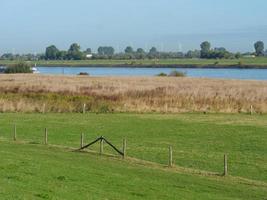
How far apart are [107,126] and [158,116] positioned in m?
9.72

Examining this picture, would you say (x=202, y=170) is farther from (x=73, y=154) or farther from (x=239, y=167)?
(x=73, y=154)

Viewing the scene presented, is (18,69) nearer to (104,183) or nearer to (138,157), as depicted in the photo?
(138,157)

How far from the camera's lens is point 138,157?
99.6ft

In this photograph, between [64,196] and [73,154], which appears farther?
[73,154]

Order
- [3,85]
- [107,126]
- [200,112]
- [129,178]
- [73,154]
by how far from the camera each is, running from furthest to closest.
Answer: 1. [3,85]
2. [200,112]
3. [107,126]
4. [73,154]
5. [129,178]

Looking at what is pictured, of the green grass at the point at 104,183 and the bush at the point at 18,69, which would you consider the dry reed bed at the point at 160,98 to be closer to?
the green grass at the point at 104,183

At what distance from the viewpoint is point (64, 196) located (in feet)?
51.6

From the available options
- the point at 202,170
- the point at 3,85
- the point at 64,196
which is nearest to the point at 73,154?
the point at 202,170

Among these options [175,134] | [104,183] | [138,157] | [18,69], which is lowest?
[18,69]

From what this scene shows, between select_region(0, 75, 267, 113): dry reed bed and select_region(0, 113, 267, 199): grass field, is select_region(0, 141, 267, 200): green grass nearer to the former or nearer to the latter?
select_region(0, 113, 267, 199): grass field

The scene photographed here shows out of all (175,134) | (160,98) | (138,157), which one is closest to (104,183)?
(138,157)

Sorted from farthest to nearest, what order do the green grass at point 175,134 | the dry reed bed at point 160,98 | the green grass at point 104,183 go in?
1. the dry reed bed at point 160,98
2. the green grass at point 175,134
3. the green grass at point 104,183

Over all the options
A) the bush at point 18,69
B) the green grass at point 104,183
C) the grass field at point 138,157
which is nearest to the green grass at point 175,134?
the grass field at point 138,157

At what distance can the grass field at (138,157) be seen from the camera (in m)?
18.2
